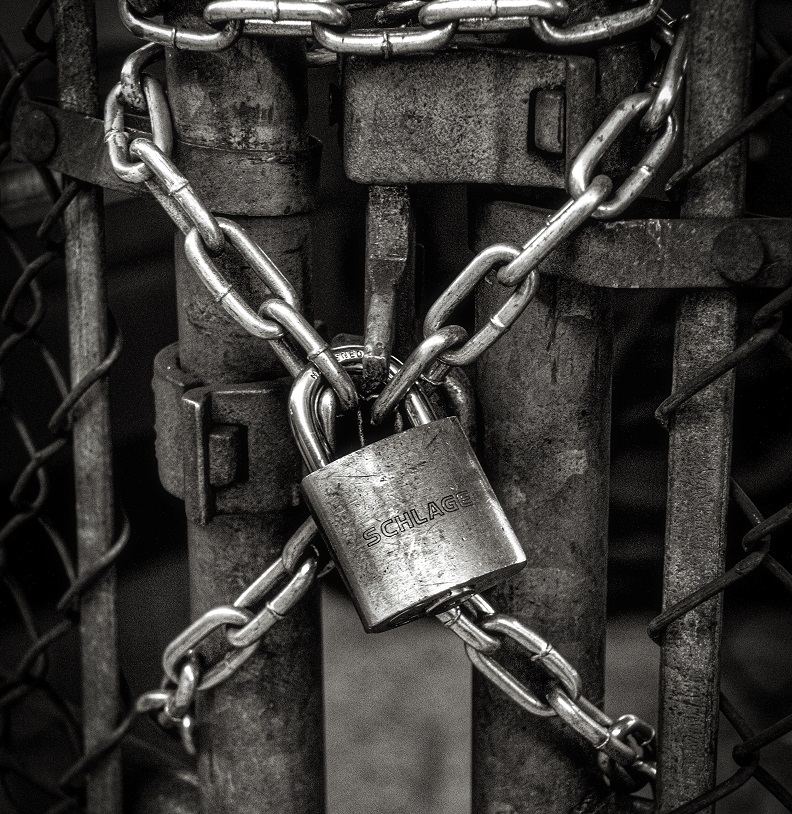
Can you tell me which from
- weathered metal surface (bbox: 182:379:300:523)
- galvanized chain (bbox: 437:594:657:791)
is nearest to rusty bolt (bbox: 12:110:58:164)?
weathered metal surface (bbox: 182:379:300:523)

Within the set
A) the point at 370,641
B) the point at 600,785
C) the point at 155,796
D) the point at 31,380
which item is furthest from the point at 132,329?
the point at 600,785

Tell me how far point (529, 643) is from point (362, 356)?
22 cm

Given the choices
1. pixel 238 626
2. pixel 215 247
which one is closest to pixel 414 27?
pixel 215 247

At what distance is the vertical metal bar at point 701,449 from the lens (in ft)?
2.10

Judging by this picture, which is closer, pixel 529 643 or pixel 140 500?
pixel 529 643

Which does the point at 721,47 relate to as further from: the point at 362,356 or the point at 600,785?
the point at 600,785

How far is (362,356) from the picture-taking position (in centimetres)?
68

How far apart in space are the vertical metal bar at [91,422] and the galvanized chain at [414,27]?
217 mm

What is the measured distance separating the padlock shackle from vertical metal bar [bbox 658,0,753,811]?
17 cm

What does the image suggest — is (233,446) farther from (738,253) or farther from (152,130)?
(738,253)

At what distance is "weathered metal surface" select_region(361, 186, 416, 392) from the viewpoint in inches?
27.5

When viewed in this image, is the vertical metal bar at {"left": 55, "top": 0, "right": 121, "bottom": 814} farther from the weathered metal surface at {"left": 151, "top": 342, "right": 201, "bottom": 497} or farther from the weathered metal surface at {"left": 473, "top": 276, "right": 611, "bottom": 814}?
the weathered metal surface at {"left": 473, "top": 276, "right": 611, "bottom": 814}

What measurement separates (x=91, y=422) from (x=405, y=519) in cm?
35

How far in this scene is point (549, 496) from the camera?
75 cm
